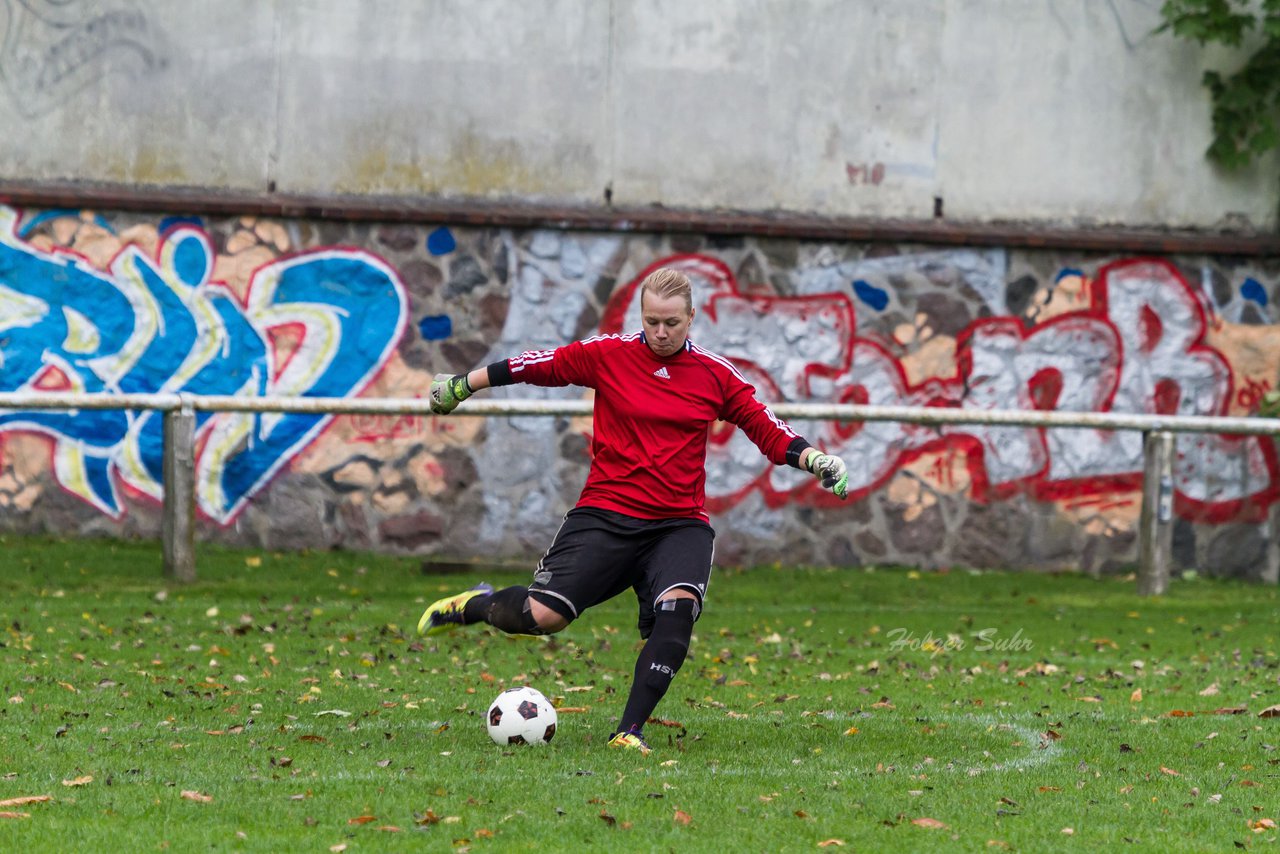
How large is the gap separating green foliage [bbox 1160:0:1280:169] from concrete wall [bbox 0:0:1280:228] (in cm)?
20

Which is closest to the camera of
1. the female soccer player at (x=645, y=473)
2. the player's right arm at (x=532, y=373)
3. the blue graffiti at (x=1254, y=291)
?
the female soccer player at (x=645, y=473)

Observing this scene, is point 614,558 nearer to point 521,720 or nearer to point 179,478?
point 521,720

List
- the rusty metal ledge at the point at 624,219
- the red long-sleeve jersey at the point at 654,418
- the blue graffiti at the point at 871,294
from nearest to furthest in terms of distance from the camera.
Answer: the red long-sleeve jersey at the point at 654,418 → the rusty metal ledge at the point at 624,219 → the blue graffiti at the point at 871,294

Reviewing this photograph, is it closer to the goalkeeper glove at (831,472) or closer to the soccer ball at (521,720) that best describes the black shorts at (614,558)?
the soccer ball at (521,720)

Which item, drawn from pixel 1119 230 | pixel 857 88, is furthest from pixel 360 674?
pixel 1119 230

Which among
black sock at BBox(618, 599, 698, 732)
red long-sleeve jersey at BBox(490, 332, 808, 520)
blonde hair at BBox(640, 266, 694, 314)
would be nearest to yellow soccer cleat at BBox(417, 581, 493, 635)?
red long-sleeve jersey at BBox(490, 332, 808, 520)

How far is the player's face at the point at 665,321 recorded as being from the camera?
7023 mm

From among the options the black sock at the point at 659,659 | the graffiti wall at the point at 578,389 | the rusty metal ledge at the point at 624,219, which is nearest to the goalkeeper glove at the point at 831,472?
the black sock at the point at 659,659

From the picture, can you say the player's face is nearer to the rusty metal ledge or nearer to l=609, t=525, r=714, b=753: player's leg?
l=609, t=525, r=714, b=753: player's leg

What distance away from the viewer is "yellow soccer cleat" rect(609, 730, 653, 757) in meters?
6.89

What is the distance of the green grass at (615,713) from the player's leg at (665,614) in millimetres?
203

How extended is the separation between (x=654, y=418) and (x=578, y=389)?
23.8 ft

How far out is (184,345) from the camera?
14.0 m

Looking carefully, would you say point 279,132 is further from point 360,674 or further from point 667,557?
point 667,557
